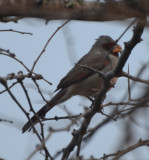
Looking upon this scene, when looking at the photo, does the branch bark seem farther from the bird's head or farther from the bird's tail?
the bird's head

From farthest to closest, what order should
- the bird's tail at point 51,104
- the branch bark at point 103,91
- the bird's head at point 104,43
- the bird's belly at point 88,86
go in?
the bird's head at point 104,43, the bird's belly at point 88,86, the bird's tail at point 51,104, the branch bark at point 103,91

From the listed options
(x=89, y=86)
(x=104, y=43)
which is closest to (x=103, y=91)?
(x=89, y=86)

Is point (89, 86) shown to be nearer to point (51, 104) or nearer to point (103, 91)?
point (51, 104)

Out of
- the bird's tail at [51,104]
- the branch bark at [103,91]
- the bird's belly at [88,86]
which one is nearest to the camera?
the branch bark at [103,91]

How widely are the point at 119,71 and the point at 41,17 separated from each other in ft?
6.01

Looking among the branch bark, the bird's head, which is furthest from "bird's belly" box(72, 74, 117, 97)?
the branch bark

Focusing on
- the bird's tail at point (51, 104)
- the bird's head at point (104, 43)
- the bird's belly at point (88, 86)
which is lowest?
the bird's tail at point (51, 104)

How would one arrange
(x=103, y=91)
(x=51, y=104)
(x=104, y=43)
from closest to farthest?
1. (x=103, y=91)
2. (x=51, y=104)
3. (x=104, y=43)

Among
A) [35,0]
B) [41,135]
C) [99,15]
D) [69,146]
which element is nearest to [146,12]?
[99,15]

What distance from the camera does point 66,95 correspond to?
18.6 feet

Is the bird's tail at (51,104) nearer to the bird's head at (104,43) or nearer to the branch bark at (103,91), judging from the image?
the branch bark at (103,91)

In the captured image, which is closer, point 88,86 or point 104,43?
point 88,86

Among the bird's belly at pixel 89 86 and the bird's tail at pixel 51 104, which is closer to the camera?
the bird's tail at pixel 51 104

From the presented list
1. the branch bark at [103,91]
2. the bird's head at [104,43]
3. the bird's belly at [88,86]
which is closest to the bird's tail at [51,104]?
the bird's belly at [88,86]
